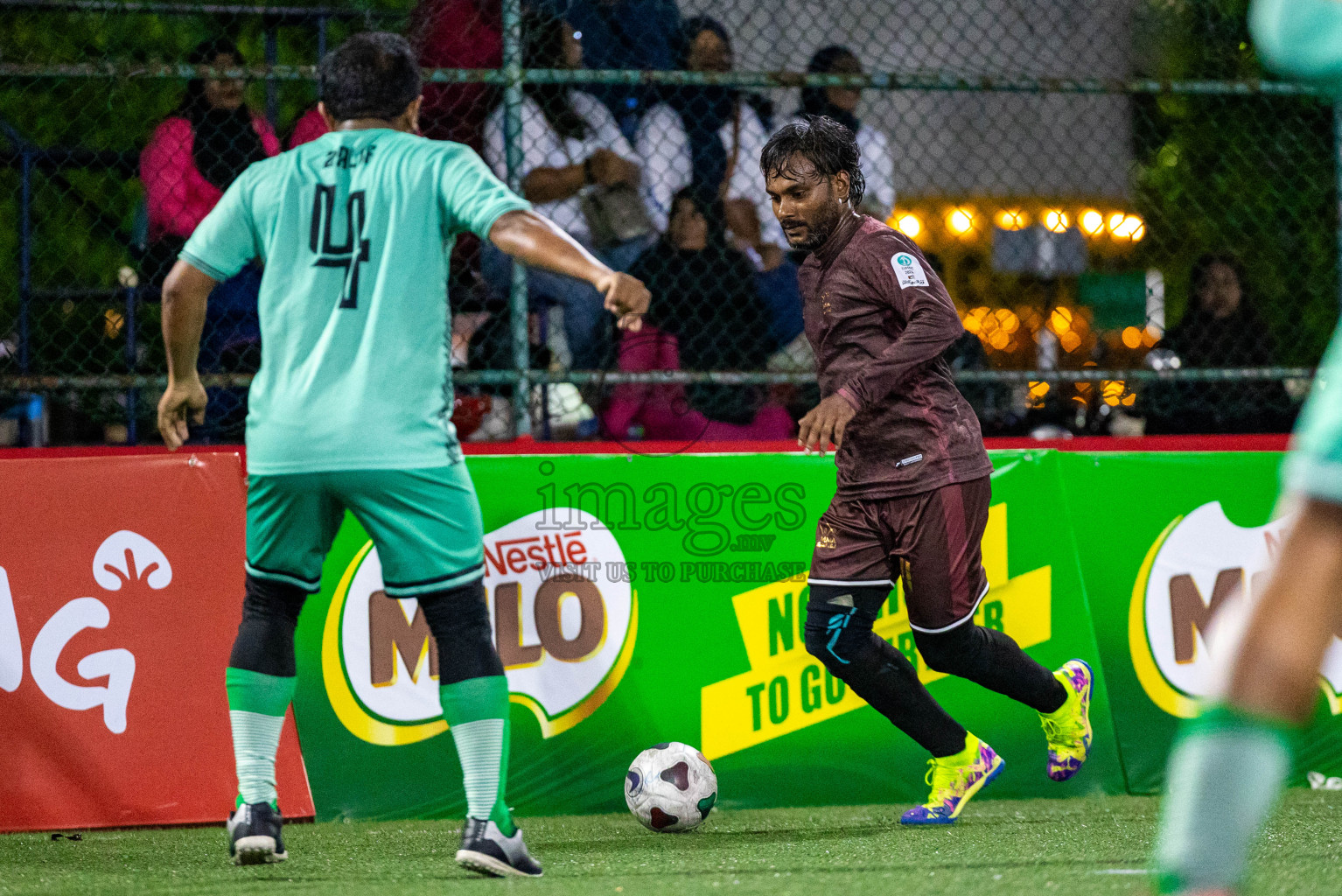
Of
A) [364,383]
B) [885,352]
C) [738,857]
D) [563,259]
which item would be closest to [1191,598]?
[885,352]

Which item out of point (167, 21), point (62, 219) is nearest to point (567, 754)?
point (62, 219)

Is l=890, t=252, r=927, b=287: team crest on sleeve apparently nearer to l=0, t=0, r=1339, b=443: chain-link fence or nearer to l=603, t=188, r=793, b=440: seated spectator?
l=0, t=0, r=1339, b=443: chain-link fence

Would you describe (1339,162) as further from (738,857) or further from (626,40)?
(738,857)

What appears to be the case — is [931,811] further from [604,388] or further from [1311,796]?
[604,388]

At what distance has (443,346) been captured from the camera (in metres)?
3.46

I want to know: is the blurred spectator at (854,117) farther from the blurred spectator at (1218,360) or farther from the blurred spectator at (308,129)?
the blurred spectator at (308,129)

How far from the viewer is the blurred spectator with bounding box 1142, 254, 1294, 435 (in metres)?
6.04

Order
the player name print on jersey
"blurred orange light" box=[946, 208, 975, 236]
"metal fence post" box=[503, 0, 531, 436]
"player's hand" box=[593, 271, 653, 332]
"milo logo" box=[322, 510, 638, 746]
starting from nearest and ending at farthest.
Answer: "player's hand" box=[593, 271, 653, 332] → "milo logo" box=[322, 510, 638, 746] → the player name print on jersey → "metal fence post" box=[503, 0, 531, 436] → "blurred orange light" box=[946, 208, 975, 236]

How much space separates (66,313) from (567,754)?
291cm

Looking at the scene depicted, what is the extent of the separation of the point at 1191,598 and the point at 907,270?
1.81 m

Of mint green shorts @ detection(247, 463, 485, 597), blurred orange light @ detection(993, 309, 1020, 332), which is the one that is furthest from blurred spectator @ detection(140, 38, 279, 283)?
blurred orange light @ detection(993, 309, 1020, 332)

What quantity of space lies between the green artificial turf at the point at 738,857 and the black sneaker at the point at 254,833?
50mm

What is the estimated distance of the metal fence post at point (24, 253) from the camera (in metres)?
5.80

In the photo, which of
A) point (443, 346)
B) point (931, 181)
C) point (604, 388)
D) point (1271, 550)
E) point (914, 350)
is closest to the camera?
point (443, 346)
